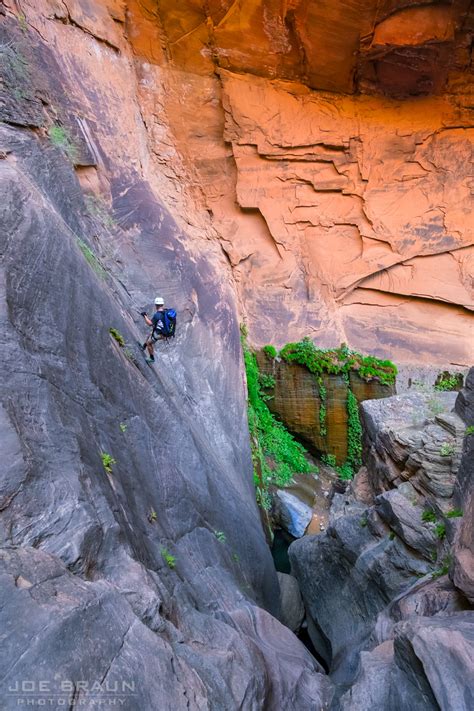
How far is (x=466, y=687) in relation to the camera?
2596 millimetres

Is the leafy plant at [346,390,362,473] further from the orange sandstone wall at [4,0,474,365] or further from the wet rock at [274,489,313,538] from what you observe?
the wet rock at [274,489,313,538]

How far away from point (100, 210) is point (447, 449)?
6.82 m

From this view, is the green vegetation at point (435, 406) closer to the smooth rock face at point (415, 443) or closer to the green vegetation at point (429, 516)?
the smooth rock face at point (415, 443)

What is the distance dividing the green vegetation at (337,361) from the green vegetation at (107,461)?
28.4 ft

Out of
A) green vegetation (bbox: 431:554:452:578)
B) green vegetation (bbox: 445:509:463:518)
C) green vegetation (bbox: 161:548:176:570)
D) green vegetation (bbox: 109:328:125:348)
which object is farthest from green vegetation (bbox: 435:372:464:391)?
green vegetation (bbox: 161:548:176:570)

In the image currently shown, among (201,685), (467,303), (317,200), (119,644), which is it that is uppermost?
(317,200)

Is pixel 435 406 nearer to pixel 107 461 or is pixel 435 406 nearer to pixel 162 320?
pixel 162 320

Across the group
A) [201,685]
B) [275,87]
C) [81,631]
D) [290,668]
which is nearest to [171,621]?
[201,685]

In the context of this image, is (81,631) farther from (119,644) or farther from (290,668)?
(290,668)

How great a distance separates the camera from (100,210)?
25.1 feet

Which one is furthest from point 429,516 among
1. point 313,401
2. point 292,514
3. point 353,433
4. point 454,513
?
point 313,401

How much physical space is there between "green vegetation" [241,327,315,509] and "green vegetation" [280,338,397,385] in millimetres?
1124

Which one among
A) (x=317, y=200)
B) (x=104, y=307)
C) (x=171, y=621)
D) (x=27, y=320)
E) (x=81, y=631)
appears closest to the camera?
(x=81, y=631)

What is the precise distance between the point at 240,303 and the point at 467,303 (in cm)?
629
